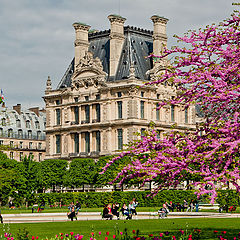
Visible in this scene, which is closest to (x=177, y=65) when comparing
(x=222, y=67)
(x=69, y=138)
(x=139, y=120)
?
(x=222, y=67)

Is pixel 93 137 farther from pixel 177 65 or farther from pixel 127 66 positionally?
pixel 177 65

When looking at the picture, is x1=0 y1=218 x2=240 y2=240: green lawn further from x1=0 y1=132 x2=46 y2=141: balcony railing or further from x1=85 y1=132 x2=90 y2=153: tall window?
x1=0 y1=132 x2=46 y2=141: balcony railing

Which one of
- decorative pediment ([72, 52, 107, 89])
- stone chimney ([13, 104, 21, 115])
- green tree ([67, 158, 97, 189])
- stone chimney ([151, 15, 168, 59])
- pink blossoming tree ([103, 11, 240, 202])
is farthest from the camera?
stone chimney ([13, 104, 21, 115])

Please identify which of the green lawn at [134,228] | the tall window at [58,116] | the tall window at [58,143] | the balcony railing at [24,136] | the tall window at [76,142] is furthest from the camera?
the balcony railing at [24,136]

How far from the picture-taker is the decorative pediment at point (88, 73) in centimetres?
11088

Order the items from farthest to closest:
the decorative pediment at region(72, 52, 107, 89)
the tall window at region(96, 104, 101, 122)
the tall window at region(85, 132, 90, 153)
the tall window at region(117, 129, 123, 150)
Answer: the tall window at region(85, 132, 90, 153) → the decorative pediment at region(72, 52, 107, 89) → the tall window at region(96, 104, 101, 122) → the tall window at region(117, 129, 123, 150)

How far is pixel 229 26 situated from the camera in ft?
80.7

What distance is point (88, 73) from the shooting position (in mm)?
112688

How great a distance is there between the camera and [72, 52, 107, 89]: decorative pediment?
364 feet

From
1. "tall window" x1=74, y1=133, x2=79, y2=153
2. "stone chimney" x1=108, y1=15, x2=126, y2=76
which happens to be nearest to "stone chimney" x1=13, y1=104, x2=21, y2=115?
"tall window" x1=74, y1=133, x2=79, y2=153

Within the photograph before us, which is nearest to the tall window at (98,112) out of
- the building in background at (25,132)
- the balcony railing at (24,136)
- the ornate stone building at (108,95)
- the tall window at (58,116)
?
the ornate stone building at (108,95)

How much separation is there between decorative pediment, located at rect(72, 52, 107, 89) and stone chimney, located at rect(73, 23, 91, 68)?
Result: 5.86ft

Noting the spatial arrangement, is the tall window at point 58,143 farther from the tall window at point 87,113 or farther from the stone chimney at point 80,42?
the stone chimney at point 80,42

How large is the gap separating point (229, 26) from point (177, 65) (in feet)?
7.82
